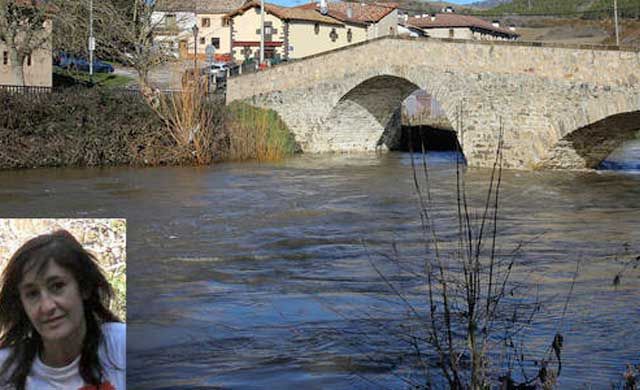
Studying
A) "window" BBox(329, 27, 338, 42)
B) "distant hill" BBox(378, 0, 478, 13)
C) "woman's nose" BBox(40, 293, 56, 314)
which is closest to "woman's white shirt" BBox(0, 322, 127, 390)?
"woman's nose" BBox(40, 293, 56, 314)

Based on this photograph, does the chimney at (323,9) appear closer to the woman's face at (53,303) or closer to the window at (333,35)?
the window at (333,35)

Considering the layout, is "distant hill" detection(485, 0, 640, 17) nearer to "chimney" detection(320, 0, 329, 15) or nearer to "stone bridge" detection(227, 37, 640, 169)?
"chimney" detection(320, 0, 329, 15)

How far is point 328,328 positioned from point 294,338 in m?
0.41

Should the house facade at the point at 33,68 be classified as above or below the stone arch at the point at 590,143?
above

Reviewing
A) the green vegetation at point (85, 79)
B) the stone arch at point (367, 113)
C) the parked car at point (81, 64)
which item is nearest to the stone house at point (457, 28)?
the parked car at point (81, 64)

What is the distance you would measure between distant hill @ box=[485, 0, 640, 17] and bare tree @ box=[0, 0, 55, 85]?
39219 millimetres

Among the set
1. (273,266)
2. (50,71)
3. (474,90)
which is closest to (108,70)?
(50,71)

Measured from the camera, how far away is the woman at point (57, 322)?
80.1 inches

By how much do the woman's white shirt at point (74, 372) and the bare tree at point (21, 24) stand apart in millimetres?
27308

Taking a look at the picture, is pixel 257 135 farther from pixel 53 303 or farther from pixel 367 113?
pixel 53 303

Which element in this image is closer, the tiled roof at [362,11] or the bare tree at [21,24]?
the bare tree at [21,24]

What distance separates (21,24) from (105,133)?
889cm

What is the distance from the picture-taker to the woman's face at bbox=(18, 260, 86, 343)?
204 centimetres

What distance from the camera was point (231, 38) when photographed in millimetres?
52500
